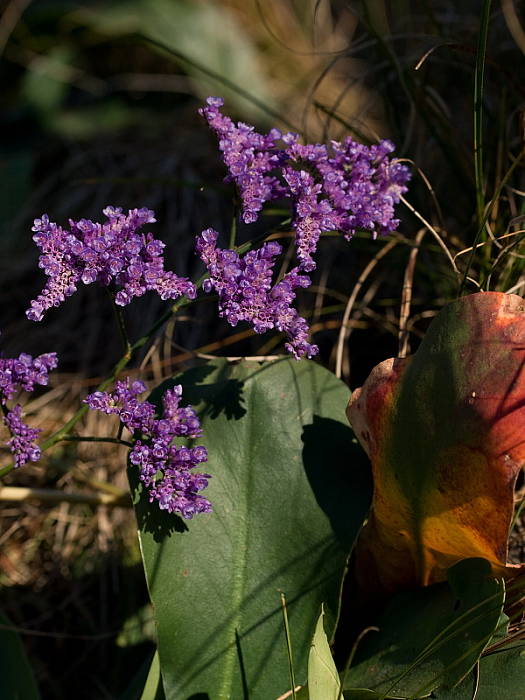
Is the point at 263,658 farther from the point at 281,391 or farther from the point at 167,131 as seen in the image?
the point at 167,131

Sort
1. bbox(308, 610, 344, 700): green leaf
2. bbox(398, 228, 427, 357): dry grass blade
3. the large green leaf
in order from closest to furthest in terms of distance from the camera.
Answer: bbox(308, 610, 344, 700): green leaf
the large green leaf
bbox(398, 228, 427, 357): dry grass blade

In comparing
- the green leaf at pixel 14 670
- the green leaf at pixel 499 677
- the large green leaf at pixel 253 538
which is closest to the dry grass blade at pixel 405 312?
the large green leaf at pixel 253 538

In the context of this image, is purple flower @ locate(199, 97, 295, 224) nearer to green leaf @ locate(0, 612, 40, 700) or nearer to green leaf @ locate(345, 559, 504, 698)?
green leaf @ locate(345, 559, 504, 698)

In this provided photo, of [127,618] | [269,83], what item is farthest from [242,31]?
[127,618]

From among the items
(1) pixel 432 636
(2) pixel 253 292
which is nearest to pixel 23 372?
(2) pixel 253 292

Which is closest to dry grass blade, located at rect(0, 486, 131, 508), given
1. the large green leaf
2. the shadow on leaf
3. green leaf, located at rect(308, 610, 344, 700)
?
the large green leaf

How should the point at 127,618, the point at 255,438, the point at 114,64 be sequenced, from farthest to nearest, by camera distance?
the point at 114,64 → the point at 127,618 → the point at 255,438

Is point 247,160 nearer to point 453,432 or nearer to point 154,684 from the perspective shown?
point 453,432
